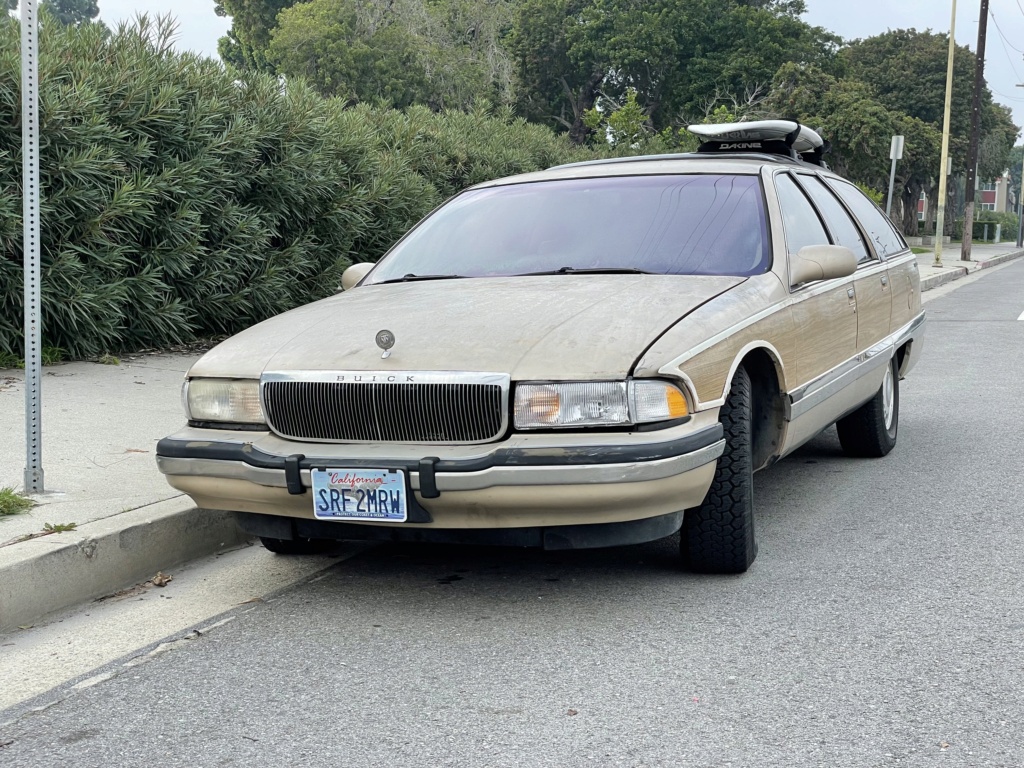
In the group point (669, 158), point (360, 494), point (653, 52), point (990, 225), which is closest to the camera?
point (360, 494)

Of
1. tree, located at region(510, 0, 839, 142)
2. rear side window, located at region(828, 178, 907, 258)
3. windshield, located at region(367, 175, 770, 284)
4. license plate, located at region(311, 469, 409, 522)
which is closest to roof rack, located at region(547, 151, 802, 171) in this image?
windshield, located at region(367, 175, 770, 284)

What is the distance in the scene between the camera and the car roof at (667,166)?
5359 mm

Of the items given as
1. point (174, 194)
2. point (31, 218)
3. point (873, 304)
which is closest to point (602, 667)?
point (31, 218)

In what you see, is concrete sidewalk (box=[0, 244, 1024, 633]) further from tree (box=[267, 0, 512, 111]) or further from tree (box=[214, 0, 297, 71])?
tree (box=[214, 0, 297, 71])

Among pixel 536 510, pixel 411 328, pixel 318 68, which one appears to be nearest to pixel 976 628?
pixel 536 510

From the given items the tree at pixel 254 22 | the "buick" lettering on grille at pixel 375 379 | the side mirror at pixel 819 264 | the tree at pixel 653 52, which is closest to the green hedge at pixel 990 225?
the tree at pixel 653 52

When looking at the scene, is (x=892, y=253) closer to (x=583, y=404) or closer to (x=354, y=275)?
(x=354, y=275)

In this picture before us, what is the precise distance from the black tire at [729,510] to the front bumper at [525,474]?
0.19m

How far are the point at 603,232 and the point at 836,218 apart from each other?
1.68 metres

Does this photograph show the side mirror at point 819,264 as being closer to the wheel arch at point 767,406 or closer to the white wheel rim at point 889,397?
the wheel arch at point 767,406

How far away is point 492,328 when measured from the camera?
3.99 m

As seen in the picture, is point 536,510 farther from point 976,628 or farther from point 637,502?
point 976,628

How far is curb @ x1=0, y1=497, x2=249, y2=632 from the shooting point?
3984 millimetres

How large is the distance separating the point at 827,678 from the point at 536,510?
98cm
